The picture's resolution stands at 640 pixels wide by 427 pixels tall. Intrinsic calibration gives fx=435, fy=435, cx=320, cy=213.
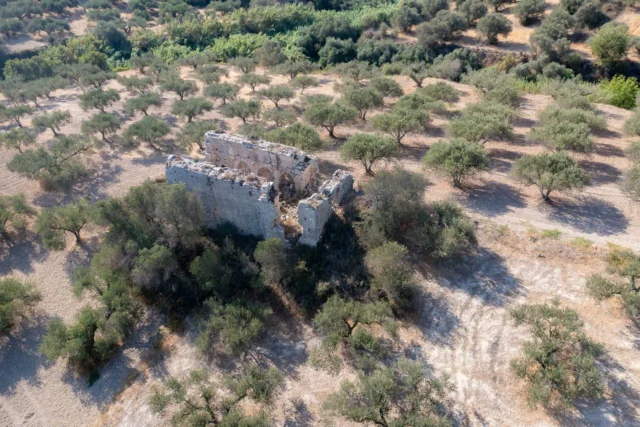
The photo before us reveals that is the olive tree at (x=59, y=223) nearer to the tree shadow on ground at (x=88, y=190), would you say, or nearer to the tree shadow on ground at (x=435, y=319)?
the tree shadow on ground at (x=88, y=190)

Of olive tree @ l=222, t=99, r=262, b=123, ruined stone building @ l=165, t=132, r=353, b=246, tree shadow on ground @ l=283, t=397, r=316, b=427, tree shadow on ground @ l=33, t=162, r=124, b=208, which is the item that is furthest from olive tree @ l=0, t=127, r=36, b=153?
tree shadow on ground @ l=283, t=397, r=316, b=427

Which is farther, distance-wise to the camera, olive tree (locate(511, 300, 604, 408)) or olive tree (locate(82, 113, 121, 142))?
olive tree (locate(82, 113, 121, 142))

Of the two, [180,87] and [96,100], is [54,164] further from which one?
[180,87]

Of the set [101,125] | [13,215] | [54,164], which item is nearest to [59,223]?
[13,215]

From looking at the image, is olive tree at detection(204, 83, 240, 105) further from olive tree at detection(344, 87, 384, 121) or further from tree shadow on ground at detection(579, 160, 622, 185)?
tree shadow on ground at detection(579, 160, 622, 185)

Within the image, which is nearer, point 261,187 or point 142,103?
point 261,187

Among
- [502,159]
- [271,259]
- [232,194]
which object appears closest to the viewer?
[271,259]

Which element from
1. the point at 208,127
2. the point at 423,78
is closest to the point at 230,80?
the point at 208,127
